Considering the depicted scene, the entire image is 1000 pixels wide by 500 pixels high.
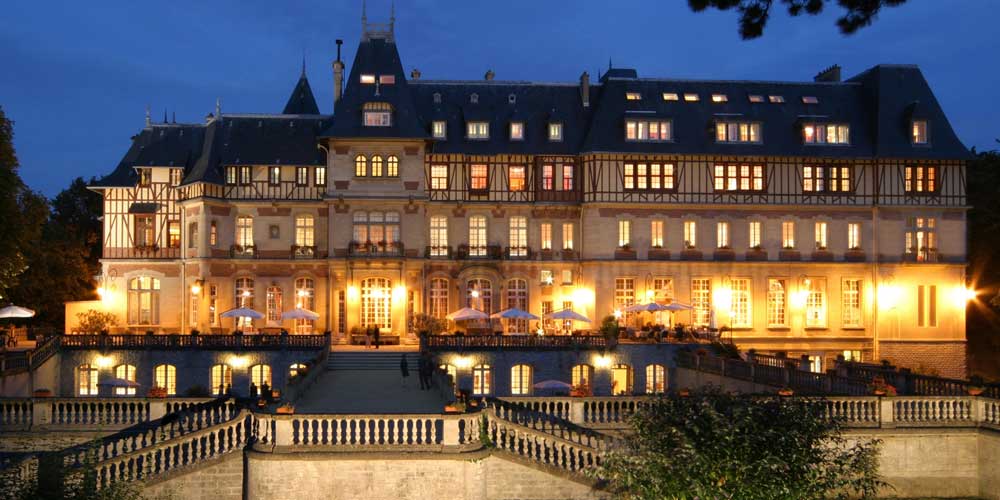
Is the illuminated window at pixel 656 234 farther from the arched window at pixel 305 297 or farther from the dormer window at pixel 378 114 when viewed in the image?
the arched window at pixel 305 297

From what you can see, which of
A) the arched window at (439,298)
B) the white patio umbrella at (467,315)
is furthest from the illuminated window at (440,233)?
the white patio umbrella at (467,315)

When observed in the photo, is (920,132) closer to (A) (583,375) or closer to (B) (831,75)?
(B) (831,75)

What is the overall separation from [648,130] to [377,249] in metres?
14.0

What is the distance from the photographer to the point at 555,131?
4684 cm

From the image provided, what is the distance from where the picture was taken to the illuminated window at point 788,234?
4588 centimetres

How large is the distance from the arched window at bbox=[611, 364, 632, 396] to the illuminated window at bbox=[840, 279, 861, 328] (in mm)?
12266

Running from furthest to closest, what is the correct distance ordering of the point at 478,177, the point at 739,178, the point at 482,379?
the point at 478,177, the point at 739,178, the point at 482,379

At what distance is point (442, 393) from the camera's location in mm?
26922

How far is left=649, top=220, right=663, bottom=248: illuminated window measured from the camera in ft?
149

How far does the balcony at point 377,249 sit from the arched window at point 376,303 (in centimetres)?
120

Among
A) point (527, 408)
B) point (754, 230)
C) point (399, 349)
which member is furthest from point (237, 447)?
point (754, 230)

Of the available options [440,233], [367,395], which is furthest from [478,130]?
[367,395]

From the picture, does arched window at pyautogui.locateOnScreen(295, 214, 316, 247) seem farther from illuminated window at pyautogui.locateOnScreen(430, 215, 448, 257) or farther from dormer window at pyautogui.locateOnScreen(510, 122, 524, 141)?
dormer window at pyautogui.locateOnScreen(510, 122, 524, 141)

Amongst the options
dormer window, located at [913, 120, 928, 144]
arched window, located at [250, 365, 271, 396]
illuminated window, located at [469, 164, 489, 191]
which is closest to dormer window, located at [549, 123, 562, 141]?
illuminated window, located at [469, 164, 489, 191]
